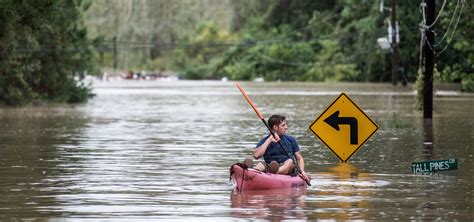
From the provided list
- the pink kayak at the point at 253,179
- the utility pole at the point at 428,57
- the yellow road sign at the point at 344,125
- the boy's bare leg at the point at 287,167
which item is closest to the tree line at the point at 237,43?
the utility pole at the point at 428,57

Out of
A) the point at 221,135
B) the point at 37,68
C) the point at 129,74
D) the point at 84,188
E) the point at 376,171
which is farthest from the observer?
the point at 129,74

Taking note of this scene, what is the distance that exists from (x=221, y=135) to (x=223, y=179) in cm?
1221

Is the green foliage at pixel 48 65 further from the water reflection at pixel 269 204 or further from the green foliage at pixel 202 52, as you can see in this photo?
the green foliage at pixel 202 52

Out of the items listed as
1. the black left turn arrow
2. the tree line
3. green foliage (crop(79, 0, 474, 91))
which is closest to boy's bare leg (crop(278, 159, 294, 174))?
the black left turn arrow

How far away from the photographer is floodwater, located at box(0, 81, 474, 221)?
15.5 meters

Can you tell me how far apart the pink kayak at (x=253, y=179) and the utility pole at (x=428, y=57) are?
19466 millimetres

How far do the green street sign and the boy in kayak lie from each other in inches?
96.0

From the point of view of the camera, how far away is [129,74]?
132875 mm

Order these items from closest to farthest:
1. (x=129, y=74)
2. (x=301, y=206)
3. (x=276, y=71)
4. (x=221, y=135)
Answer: (x=301, y=206), (x=221, y=135), (x=276, y=71), (x=129, y=74)

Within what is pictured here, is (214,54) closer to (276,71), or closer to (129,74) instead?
(129,74)

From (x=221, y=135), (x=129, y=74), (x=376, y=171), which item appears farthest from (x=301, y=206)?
(x=129, y=74)

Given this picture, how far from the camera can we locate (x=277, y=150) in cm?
1906

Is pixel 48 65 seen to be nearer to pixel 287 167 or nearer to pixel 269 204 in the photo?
pixel 287 167

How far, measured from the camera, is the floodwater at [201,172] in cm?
1552
